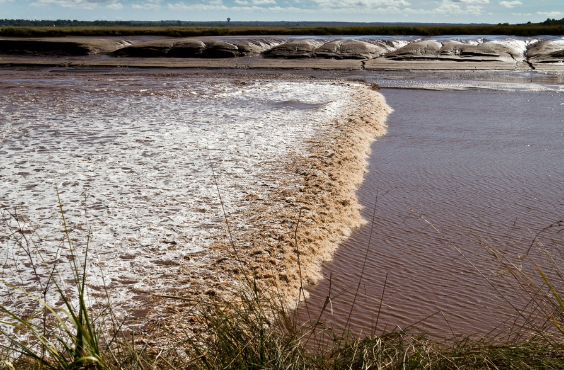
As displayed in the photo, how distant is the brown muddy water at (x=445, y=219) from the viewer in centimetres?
405

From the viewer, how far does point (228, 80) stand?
1959 centimetres

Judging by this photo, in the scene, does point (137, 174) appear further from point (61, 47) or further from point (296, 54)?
point (61, 47)

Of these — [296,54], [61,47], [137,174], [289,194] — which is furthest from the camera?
[61,47]

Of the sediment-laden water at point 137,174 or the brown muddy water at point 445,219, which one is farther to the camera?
the sediment-laden water at point 137,174

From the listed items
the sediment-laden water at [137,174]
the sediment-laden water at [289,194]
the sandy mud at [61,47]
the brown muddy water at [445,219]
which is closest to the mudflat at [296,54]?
the sandy mud at [61,47]

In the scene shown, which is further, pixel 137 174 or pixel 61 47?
pixel 61 47

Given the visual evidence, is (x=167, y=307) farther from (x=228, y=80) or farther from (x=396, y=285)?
(x=228, y=80)

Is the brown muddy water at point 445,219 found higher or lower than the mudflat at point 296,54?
lower

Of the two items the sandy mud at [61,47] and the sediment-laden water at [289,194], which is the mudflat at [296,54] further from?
the sediment-laden water at [289,194]

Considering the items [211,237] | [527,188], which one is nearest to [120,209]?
[211,237]

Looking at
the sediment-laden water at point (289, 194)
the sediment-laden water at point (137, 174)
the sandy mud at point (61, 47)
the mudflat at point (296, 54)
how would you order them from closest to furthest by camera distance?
the sediment-laden water at point (289, 194) < the sediment-laden water at point (137, 174) < the mudflat at point (296, 54) < the sandy mud at point (61, 47)

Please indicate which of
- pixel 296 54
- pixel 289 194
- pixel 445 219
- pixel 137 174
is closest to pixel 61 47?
pixel 296 54

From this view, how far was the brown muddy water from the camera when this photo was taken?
160 inches

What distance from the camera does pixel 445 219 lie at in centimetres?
591
